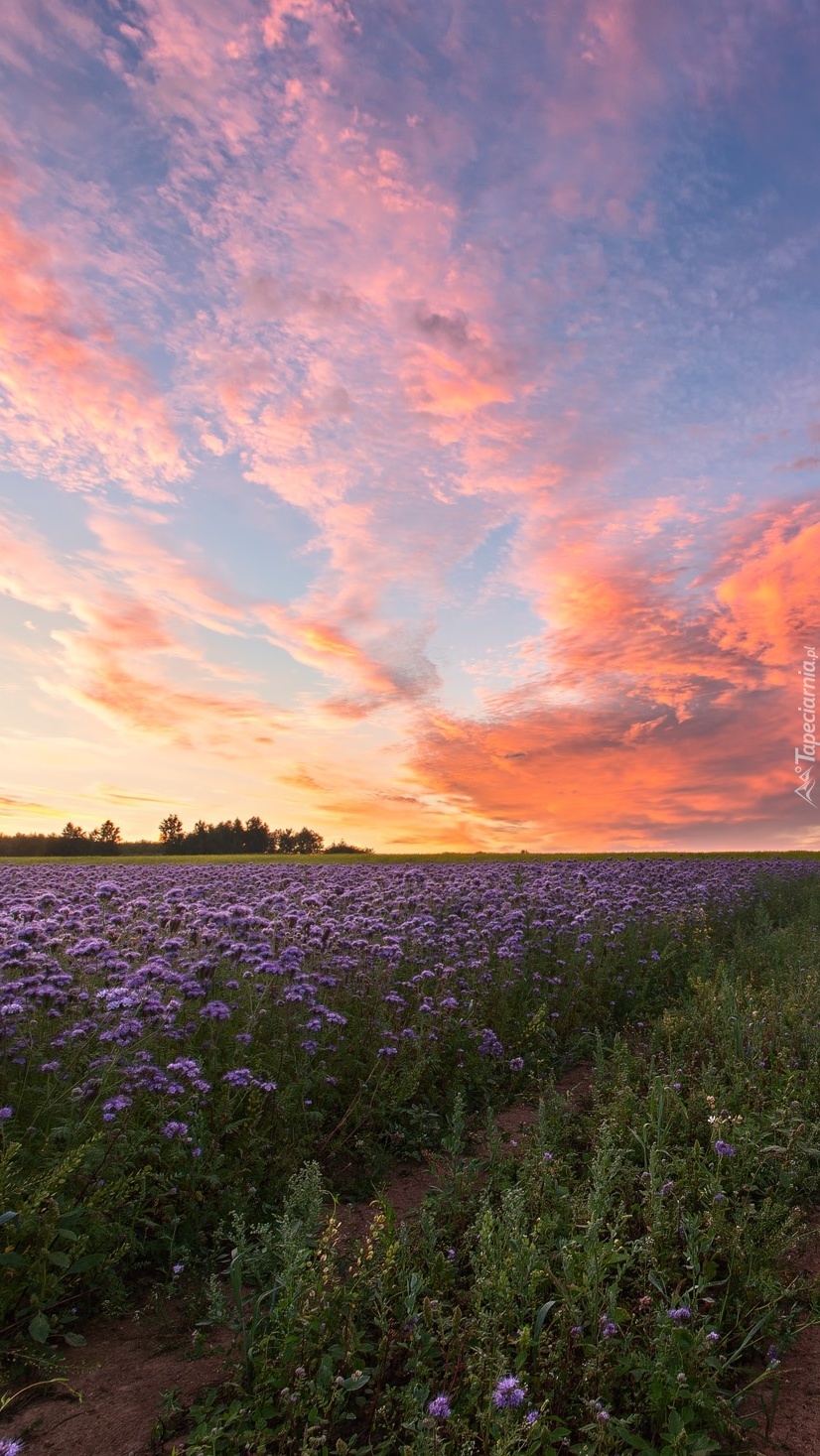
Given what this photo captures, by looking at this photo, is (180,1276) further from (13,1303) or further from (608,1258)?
(608,1258)

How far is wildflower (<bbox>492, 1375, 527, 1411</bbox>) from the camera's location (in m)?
2.83

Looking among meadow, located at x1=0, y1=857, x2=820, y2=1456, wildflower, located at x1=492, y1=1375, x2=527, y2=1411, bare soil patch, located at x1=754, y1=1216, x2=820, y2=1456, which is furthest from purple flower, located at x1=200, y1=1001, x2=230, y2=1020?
bare soil patch, located at x1=754, y1=1216, x2=820, y2=1456

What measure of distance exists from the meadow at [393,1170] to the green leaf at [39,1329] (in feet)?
0.41

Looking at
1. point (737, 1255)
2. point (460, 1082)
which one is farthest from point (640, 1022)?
point (737, 1255)

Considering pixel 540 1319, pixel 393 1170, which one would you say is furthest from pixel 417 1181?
pixel 540 1319

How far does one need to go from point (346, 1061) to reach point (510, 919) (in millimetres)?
3798

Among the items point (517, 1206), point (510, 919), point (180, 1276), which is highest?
point (510, 919)

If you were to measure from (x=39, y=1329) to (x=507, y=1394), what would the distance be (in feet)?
6.66

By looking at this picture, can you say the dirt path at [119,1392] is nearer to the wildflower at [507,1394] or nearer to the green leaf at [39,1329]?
the green leaf at [39,1329]

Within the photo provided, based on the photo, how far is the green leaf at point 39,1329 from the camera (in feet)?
11.2

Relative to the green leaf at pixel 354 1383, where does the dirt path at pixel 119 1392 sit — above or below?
below

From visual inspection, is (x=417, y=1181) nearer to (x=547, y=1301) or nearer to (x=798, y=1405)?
(x=547, y=1301)

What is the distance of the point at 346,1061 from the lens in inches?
247

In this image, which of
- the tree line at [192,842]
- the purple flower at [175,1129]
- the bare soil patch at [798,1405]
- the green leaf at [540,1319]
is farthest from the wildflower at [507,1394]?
the tree line at [192,842]
